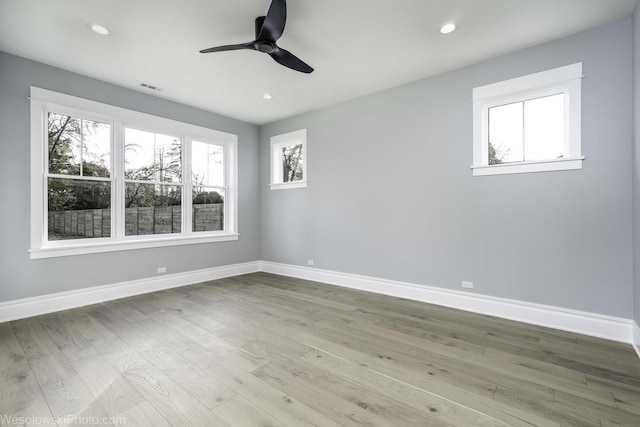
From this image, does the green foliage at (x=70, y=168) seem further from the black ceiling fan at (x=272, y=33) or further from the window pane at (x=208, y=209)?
the black ceiling fan at (x=272, y=33)

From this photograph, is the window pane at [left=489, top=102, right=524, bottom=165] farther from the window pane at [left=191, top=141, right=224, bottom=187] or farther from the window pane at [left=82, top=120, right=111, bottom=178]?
the window pane at [left=82, top=120, right=111, bottom=178]

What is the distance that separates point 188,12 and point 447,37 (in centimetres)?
253

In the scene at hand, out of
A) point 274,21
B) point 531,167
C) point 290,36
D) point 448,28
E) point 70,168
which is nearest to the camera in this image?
point 274,21

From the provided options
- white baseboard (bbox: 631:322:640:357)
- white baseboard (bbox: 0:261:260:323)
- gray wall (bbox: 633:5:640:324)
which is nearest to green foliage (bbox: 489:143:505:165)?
gray wall (bbox: 633:5:640:324)

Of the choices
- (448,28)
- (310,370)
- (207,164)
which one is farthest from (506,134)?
(207,164)

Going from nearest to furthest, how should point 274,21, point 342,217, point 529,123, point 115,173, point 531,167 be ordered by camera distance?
point 274,21, point 531,167, point 529,123, point 115,173, point 342,217

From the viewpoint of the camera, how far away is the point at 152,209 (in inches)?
177

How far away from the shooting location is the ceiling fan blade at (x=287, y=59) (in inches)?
105

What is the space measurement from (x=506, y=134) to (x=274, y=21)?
2825mm

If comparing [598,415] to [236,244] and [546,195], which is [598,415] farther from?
[236,244]

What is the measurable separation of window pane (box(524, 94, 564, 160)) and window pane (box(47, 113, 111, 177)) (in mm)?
5398

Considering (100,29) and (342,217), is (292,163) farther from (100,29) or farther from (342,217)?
(100,29)

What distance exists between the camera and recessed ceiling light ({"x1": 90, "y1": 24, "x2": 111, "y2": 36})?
107 inches

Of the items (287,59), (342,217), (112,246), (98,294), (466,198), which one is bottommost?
(98,294)
